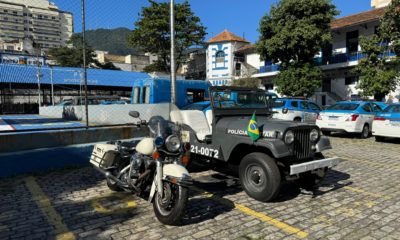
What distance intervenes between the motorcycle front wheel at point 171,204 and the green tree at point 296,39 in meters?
20.2

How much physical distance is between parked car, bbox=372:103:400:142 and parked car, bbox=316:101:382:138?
0.75 meters

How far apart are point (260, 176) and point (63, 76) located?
2992 cm

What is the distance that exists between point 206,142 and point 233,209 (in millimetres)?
1466

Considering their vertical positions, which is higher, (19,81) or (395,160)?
(19,81)

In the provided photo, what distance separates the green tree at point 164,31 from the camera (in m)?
29.7

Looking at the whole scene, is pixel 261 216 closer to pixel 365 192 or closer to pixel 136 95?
pixel 365 192

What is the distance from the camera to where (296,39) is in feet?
71.2

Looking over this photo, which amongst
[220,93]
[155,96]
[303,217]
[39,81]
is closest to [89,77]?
[39,81]

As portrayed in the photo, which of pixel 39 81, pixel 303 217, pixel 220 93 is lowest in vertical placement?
pixel 303 217

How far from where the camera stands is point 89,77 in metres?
31.1

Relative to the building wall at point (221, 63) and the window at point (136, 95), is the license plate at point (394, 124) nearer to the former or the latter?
the window at point (136, 95)

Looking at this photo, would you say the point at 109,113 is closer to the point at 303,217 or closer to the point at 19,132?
the point at 19,132

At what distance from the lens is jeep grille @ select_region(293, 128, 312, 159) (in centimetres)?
465

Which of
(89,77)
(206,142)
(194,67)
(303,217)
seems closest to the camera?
(303,217)
